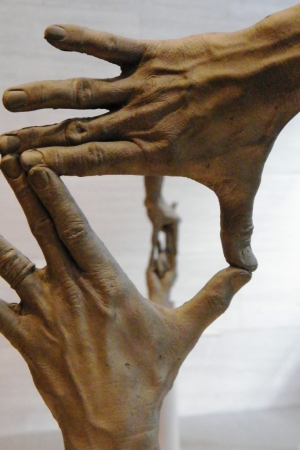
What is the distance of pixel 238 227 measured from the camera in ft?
2.58

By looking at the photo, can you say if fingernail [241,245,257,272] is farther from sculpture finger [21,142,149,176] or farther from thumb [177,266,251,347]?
sculpture finger [21,142,149,176]

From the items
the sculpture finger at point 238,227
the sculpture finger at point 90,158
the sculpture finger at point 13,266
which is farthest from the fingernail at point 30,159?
the sculpture finger at point 238,227

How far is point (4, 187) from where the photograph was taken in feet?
5.82

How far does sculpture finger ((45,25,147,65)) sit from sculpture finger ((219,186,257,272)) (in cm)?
25

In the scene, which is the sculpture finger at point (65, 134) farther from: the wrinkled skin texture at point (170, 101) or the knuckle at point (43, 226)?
the knuckle at point (43, 226)

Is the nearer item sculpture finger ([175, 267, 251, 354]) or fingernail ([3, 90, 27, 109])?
fingernail ([3, 90, 27, 109])

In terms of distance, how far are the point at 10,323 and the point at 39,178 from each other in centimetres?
22

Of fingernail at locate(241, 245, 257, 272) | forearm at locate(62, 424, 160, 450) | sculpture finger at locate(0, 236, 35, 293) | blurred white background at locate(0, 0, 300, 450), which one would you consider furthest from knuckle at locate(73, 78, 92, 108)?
blurred white background at locate(0, 0, 300, 450)

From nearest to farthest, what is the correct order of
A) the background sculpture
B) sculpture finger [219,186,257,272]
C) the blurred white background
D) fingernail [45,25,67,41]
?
fingernail [45,25,67,41] < sculpture finger [219,186,257,272] < the background sculpture < the blurred white background

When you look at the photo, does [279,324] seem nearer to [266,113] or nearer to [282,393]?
[282,393]

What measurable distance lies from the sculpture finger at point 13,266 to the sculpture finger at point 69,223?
0.25 feet

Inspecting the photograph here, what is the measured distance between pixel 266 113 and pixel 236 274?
0.25 m

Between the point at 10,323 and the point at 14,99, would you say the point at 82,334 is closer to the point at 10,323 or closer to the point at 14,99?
the point at 10,323

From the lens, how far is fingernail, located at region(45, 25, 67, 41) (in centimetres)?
67
